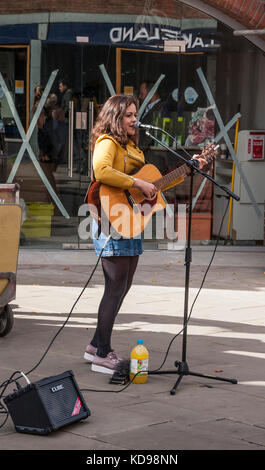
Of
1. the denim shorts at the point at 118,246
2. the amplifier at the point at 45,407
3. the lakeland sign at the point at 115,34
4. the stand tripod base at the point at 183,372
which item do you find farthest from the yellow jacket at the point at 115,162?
the lakeland sign at the point at 115,34

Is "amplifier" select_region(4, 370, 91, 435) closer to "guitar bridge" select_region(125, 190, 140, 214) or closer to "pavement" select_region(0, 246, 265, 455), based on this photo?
"pavement" select_region(0, 246, 265, 455)

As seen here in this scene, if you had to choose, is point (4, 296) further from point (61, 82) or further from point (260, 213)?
point (260, 213)

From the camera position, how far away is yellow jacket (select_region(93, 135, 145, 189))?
6234 mm

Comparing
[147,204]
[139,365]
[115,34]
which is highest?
[115,34]

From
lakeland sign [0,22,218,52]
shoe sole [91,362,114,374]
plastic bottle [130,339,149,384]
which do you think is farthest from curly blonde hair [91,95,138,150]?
lakeland sign [0,22,218,52]

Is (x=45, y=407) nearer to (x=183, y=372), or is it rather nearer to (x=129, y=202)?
(x=183, y=372)

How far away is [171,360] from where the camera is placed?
6.96 meters

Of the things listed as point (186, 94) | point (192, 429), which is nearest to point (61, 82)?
point (186, 94)

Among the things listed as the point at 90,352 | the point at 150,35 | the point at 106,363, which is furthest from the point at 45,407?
the point at 150,35

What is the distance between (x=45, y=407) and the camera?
512 cm

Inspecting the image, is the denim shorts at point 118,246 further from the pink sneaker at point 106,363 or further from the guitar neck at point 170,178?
the pink sneaker at point 106,363

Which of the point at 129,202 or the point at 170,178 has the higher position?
the point at 170,178

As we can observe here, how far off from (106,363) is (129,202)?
1159 mm

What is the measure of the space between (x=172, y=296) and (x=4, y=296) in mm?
2670
